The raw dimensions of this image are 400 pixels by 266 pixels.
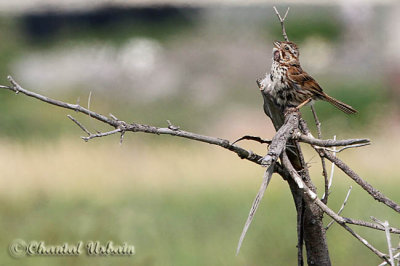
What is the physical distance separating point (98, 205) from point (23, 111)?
427cm

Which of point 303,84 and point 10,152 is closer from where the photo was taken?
point 303,84

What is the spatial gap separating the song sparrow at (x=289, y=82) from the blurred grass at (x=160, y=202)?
118 inches

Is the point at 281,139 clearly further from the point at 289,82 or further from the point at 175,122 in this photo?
the point at 175,122

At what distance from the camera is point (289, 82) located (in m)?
3.68

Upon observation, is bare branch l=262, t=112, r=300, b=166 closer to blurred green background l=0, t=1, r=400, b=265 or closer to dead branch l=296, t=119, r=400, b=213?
dead branch l=296, t=119, r=400, b=213

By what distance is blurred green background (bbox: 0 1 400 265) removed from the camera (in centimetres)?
768

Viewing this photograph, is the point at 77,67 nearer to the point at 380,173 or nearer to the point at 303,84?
the point at 380,173

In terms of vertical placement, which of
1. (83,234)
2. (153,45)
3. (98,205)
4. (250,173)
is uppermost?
(153,45)

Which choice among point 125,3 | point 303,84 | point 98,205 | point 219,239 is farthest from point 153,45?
point 303,84

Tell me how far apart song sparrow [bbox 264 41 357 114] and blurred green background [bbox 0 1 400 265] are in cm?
Answer: 215

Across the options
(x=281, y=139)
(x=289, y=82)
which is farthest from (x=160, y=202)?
(x=281, y=139)

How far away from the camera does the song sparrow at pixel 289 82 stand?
3.39 meters

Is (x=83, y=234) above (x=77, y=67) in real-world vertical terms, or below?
below

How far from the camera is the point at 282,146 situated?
8.77 feet
